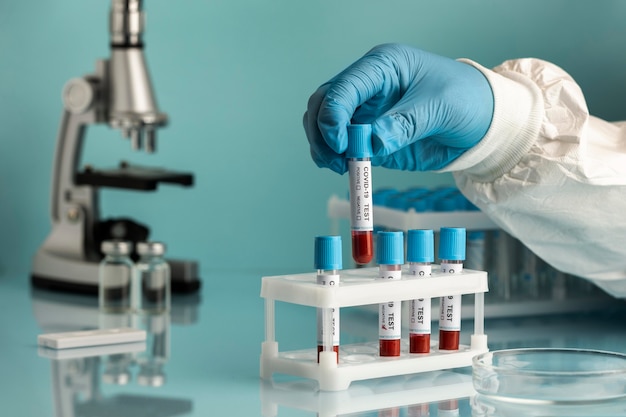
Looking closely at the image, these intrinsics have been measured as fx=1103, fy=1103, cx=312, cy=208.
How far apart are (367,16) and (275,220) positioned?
47 cm

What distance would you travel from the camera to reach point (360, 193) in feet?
4.15

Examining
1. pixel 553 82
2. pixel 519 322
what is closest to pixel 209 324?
pixel 519 322

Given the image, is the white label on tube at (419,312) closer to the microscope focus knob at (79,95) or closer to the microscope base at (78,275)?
the microscope base at (78,275)

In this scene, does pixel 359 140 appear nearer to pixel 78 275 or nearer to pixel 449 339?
pixel 449 339

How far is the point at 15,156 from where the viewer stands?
2322mm

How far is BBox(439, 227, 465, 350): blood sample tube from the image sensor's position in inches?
52.7

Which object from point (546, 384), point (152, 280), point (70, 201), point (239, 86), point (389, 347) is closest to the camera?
point (546, 384)

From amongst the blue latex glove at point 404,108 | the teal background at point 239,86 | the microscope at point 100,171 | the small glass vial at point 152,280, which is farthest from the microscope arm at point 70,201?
the blue latex glove at point 404,108

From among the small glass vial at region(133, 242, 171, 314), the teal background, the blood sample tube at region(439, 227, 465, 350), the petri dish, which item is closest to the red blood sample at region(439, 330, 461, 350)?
the blood sample tube at region(439, 227, 465, 350)

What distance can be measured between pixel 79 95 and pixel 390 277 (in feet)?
3.23

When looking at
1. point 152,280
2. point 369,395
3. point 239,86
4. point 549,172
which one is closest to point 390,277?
point 369,395

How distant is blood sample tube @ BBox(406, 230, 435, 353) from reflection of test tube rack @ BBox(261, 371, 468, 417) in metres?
0.04

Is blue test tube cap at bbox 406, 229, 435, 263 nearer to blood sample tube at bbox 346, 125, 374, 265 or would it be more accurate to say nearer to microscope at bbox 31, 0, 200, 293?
blood sample tube at bbox 346, 125, 374, 265

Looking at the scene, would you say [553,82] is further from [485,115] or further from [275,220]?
[275,220]
